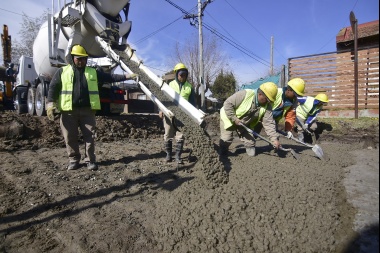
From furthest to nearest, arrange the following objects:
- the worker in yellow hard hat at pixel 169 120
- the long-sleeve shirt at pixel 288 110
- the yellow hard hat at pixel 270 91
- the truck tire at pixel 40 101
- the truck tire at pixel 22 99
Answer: the truck tire at pixel 22 99 < the truck tire at pixel 40 101 < the long-sleeve shirt at pixel 288 110 < the worker in yellow hard hat at pixel 169 120 < the yellow hard hat at pixel 270 91

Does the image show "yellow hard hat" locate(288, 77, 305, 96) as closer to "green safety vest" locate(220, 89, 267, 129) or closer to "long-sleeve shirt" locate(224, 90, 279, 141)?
"long-sleeve shirt" locate(224, 90, 279, 141)

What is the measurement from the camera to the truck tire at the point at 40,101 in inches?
274

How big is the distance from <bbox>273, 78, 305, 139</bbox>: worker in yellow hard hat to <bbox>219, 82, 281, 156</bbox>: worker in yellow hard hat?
0.50 m

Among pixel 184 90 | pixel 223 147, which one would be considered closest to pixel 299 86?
pixel 223 147

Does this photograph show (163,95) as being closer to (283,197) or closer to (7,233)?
(283,197)

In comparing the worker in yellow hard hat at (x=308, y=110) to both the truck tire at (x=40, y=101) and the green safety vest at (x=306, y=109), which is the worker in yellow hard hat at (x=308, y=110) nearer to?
the green safety vest at (x=306, y=109)

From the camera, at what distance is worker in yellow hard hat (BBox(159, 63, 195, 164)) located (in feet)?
13.3

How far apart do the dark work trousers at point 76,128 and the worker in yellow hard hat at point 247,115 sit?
2.12 meters

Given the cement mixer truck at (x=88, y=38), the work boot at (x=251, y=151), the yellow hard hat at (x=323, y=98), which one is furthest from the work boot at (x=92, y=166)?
the yellow hard hat at (x=323, y=98)

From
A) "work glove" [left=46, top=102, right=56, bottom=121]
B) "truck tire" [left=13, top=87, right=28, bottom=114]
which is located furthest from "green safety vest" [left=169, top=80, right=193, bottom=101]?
"truck tire" [left=13, top=87, right=28, bottom=114]

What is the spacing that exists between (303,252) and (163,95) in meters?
3.15

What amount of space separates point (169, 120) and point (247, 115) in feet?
4.59

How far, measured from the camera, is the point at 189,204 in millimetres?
2596

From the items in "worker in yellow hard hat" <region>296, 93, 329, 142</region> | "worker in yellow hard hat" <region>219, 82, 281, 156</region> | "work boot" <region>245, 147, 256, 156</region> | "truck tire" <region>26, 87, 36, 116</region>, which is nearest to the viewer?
"worker in yellow hard hat" <region>219, 82, 281, 156</region>
